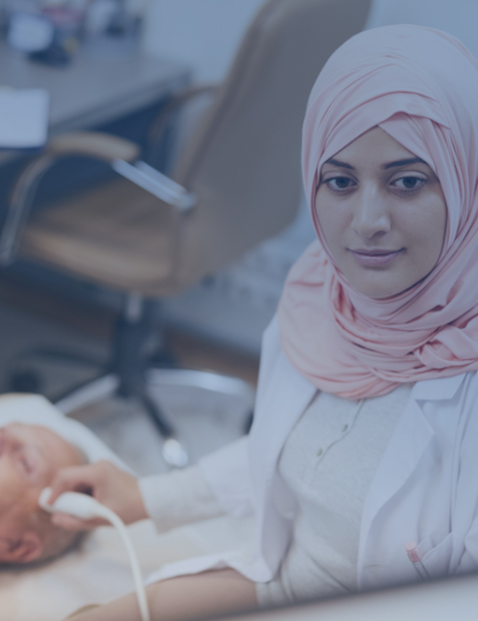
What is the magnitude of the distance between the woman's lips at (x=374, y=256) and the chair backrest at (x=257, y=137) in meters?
0.12

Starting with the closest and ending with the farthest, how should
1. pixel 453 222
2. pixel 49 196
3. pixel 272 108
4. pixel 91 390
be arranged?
pixel 453 222 → pixel 272 108 → pixel 91 390 → pixel 49 196

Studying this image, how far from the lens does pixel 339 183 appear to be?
1.38 feet

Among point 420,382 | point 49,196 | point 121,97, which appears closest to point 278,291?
point 420,382

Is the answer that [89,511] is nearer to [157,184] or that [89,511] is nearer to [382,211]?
[382,211]

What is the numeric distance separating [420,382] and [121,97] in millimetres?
1165

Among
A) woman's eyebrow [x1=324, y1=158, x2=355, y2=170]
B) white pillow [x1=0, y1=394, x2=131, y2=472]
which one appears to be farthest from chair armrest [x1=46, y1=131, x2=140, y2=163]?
woman's eyebrow [x1=324, y1=158, x2=355, y2=170]

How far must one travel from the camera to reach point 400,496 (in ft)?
1.60

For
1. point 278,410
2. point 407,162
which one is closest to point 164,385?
point 278,410

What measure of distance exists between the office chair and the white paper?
267 mm

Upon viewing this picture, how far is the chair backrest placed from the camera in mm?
612

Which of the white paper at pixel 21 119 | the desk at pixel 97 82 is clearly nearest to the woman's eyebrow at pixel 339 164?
the white paper at pixel 21 119

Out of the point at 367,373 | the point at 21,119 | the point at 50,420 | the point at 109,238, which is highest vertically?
the point at 367,373

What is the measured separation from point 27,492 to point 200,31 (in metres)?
1.02

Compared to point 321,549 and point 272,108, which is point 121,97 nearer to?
point 272,108
